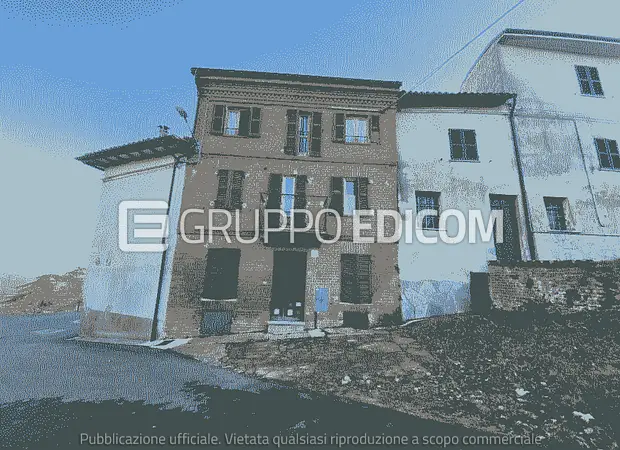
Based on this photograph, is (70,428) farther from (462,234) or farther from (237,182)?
(462,234)

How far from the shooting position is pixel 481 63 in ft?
53.3

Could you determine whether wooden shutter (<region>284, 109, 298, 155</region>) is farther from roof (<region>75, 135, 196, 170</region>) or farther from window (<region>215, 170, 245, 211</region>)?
roof (<region>75, 135, 196, 170</region>)

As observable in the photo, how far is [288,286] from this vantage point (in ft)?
39.5

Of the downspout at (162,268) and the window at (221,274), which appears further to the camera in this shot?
the window at (221,274)

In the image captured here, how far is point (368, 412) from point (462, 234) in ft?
31.5

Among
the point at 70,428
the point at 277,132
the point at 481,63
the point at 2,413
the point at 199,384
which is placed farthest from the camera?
the point at 481,63

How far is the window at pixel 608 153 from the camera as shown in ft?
43.6

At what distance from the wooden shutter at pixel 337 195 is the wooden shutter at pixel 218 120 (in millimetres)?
5657

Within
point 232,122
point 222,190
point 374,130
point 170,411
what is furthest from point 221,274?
point 374,130

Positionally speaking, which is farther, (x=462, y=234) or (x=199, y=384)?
(x=462, y=234)

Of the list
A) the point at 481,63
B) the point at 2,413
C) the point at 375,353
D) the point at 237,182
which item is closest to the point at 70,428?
the point at 2,413

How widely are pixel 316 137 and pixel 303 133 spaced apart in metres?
0.67

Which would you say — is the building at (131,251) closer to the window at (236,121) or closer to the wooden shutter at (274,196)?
the window at (236,121)

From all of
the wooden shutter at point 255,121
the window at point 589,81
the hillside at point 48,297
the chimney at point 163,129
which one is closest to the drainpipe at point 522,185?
the window at point 589,81
